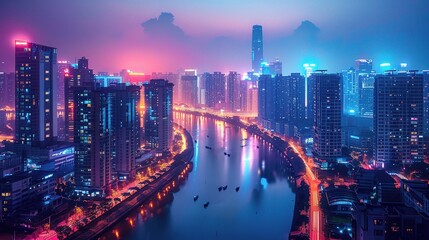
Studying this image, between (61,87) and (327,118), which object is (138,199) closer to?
(327,118)

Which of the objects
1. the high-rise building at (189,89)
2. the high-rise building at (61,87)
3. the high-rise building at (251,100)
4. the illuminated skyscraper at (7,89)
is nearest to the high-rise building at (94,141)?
the high-rise building at (61,87)

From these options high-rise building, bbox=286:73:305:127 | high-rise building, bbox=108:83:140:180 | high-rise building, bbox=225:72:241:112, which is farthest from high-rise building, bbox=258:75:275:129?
high-rise building, bbox=108:83:140:180

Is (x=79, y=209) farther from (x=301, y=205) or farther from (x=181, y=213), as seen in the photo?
(x=301, y=205)

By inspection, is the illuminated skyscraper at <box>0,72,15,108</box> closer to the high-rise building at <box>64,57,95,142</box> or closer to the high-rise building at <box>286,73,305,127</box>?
the high-rise building at <box>64,57,95,142</box>

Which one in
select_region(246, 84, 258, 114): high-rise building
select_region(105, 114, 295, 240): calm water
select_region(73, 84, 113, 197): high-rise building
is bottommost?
select_region(105, 114, 295, 240): calm water

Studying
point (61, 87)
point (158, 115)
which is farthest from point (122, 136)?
point (61, 87)

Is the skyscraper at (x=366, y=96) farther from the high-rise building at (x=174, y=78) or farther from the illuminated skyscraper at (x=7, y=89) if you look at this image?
the illuminated skyscraper at (x=7, y=89)
